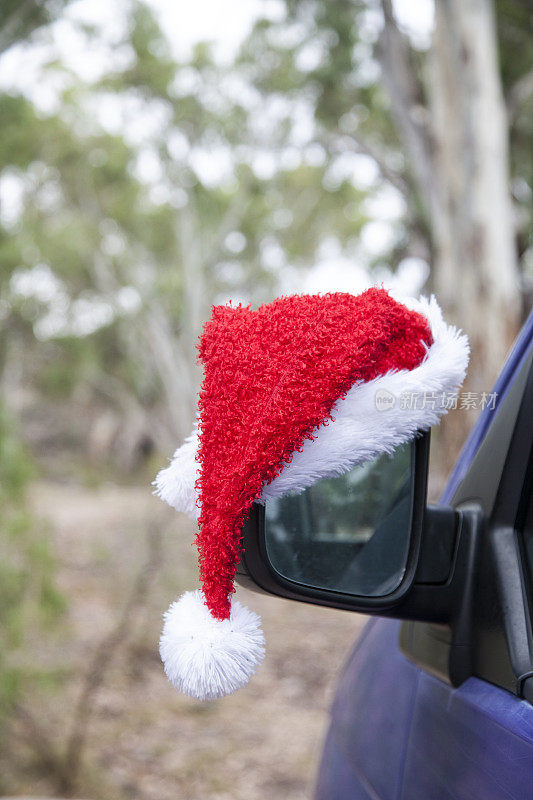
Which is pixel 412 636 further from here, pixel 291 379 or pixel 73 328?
pixel 73 328

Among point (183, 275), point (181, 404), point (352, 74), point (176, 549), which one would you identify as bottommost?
point (181, 404)

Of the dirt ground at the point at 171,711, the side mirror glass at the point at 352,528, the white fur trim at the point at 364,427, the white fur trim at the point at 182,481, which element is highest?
the white fur trim at the point at 364,427

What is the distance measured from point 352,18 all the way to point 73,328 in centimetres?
1140

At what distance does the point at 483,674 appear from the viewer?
0.90 metres

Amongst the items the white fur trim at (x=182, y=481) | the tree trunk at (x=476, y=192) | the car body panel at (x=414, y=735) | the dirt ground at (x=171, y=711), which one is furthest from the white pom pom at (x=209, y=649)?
the tree trunk at (x=476, y=192)

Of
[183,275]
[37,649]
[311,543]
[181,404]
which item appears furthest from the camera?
[183,275]

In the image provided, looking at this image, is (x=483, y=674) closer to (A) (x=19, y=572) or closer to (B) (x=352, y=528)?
(B) (x=352, y=528)

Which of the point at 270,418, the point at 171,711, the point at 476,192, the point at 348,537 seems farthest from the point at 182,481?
the point at 476,192

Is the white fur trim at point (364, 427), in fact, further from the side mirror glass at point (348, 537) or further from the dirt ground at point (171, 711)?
the dirt ground at point (171, 711)

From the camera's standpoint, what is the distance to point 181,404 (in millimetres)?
14094

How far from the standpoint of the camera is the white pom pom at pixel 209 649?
28.9 inches

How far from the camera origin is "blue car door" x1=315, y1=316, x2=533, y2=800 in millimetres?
811

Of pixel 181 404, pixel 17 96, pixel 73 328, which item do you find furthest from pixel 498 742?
pixel 73 328

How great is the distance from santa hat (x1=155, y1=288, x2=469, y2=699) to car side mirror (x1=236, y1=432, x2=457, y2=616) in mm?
47
